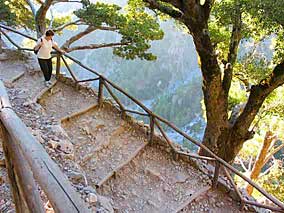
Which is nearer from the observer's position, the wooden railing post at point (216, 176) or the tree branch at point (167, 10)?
the wooden railing post at point (216, 176)

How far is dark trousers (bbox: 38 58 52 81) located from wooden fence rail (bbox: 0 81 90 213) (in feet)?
14.3

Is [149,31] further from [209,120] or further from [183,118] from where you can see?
[183,118]

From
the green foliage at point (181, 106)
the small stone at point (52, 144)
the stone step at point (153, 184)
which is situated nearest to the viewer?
the small stone at point (52, 144)

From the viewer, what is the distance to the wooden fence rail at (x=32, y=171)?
1196 millimetres

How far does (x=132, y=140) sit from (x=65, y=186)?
179 inches

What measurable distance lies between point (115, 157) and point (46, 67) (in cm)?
229

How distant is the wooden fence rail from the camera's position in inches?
47.1

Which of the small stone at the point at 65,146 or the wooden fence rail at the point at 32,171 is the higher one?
the wooden fence rail at the point at 32,171

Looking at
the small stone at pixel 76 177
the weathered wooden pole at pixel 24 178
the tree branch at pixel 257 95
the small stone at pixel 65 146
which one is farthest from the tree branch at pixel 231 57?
the weathered wooden pole at pixel 24 178

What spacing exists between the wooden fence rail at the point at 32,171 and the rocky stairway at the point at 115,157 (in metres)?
2.19

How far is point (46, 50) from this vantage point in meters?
5.94

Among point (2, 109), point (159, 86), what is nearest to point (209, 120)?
point (2, 109)

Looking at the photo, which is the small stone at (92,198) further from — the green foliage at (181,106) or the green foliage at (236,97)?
the green foliage at (181,106)

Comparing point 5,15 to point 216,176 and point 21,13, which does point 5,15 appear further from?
point 216,176
